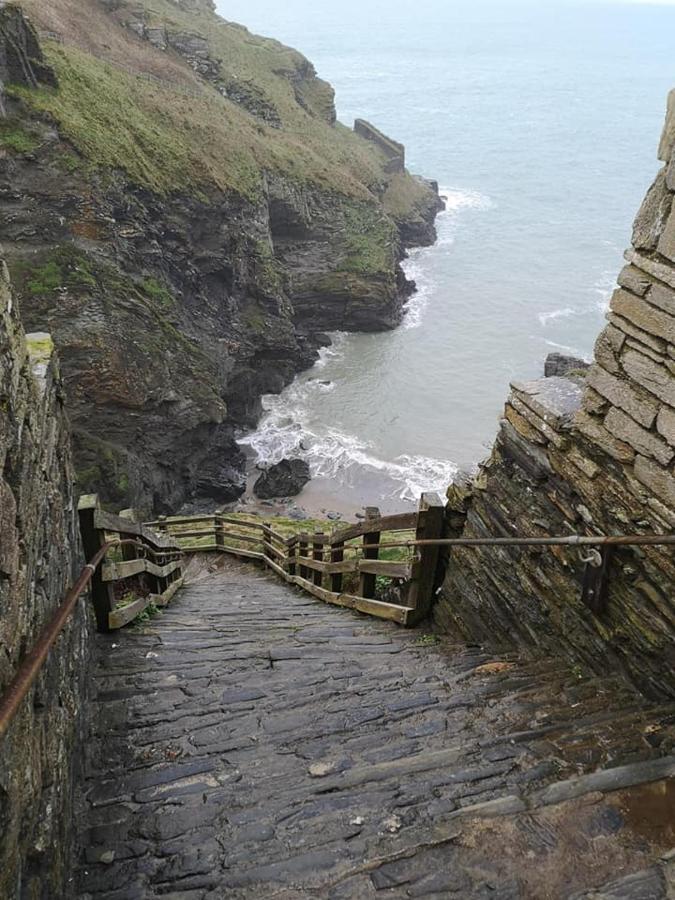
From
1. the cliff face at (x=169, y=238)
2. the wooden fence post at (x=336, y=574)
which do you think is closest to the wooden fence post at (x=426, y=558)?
the wooden fence post at (x=336, y=574)

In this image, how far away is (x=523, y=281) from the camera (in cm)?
4941

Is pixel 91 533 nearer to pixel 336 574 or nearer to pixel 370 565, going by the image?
pixel 370 565

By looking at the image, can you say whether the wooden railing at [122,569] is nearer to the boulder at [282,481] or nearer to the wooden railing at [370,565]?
the wooden railing at [370,565]

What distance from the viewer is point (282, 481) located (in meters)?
27.8

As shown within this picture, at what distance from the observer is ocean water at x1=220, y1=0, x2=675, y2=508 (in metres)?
31.2

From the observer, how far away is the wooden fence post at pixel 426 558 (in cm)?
635

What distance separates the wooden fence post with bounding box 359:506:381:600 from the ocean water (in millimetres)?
17546

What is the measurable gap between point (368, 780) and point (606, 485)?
8.18ft

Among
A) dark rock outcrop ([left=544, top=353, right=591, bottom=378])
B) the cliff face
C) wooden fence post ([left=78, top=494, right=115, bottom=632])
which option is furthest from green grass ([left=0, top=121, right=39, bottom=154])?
dark rock outcrop ([left=544, top=353, right=591, bottom=378])

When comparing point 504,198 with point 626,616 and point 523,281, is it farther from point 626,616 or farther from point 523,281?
point 626,616

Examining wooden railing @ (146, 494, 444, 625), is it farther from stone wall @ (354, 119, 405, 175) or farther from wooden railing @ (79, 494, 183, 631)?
stone wall @ (354, 119, 405, 175)

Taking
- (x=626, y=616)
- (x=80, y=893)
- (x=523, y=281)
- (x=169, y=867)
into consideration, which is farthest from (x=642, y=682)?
(x=523, y=281)

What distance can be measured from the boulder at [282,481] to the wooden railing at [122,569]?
1776 cm

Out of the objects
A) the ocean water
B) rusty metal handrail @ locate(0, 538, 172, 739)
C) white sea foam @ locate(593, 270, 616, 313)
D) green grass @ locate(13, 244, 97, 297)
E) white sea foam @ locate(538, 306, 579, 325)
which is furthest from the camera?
white sea foam @ locate(593, 270, 616, 313)
